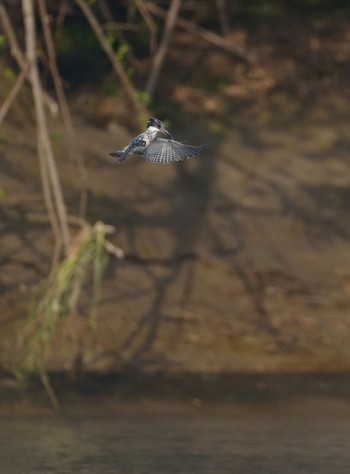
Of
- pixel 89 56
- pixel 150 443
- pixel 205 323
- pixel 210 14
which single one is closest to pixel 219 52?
pixel 210 14

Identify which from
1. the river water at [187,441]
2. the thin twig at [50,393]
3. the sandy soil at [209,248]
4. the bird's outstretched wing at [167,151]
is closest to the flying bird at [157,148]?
the bird's outstretched wing at [167,151]

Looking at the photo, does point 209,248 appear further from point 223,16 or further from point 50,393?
point 223,16

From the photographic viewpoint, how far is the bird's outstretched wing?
493 cm

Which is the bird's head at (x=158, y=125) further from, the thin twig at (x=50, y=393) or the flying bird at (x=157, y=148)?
the thin twig at (x=50, y=393)

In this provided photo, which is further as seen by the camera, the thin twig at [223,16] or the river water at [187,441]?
the thin twig at [223,16]

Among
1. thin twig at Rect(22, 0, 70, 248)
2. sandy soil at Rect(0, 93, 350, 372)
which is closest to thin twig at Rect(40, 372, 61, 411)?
sandy soil at Rect(0, 93, 350, 372)

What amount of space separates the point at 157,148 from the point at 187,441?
9.57 ft

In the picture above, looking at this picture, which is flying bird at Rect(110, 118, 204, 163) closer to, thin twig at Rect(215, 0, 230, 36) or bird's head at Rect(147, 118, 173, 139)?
bird's head at Rect(147, 118, 173, 139)

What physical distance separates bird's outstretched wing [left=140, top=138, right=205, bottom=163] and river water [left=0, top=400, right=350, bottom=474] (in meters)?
2.36

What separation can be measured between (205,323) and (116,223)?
44.6 inches

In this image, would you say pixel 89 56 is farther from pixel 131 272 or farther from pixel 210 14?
pixel 131 272

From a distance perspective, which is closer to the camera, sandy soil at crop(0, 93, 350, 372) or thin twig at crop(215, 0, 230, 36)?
sandy soil at crop(0, 93, 350, 372)

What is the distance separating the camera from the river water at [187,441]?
7.12 m

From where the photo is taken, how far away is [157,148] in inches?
200
